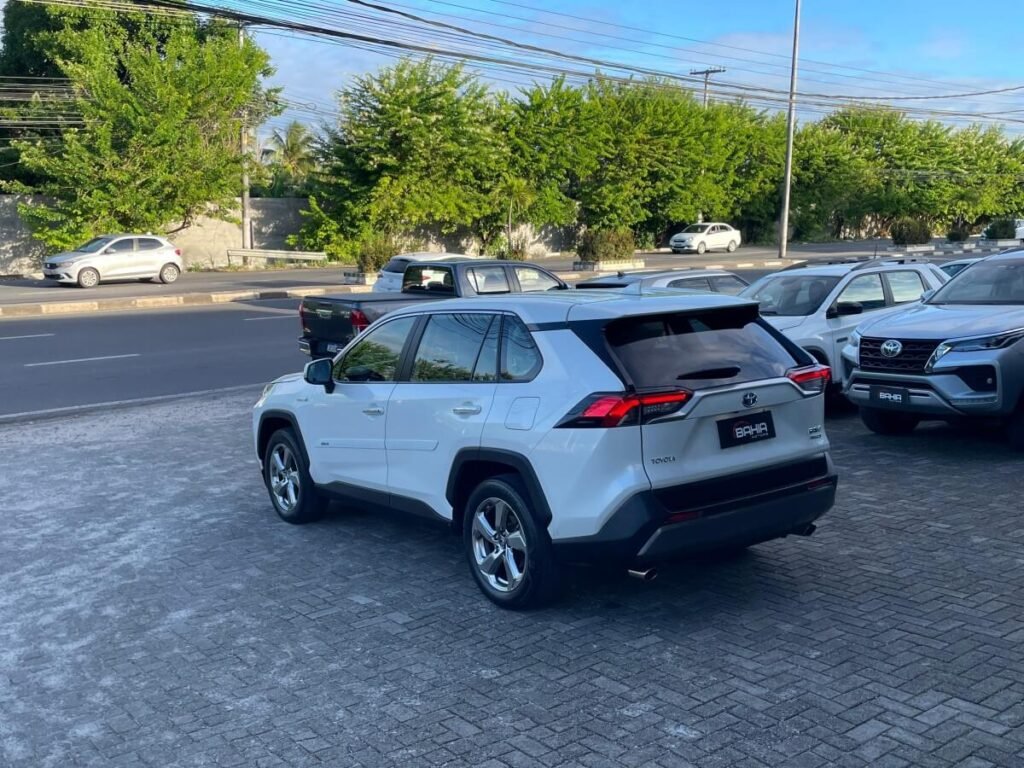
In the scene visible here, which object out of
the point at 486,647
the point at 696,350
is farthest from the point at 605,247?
the point at 486,647

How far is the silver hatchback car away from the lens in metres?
31.6

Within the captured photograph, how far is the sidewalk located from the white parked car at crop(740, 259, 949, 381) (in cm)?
1856

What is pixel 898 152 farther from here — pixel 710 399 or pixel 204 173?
pixel 710 399

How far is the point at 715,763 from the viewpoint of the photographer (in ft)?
12.2

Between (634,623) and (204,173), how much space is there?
37724mm

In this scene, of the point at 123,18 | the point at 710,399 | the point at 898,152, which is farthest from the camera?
the point at 898,152

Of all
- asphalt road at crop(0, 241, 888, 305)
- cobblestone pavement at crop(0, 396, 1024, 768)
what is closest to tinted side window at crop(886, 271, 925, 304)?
cobblestone pavement at crop(0, 396, 1024, 768)

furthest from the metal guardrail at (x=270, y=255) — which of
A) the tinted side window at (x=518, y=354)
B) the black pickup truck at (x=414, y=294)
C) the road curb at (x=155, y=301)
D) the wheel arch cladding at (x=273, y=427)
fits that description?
the tinted side window at (x=518, y=354)

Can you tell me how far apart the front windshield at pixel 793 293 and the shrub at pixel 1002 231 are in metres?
48.5

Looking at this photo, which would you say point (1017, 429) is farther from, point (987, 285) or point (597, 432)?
point (597, 432)

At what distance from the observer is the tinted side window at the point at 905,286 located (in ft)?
38.8

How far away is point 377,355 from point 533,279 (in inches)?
395

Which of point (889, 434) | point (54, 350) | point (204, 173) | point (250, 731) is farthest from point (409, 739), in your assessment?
point (204, 173)

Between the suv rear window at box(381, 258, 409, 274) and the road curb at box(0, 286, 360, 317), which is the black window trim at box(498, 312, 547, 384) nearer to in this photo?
the suv rear window at box(381, 258, 409, 274)
